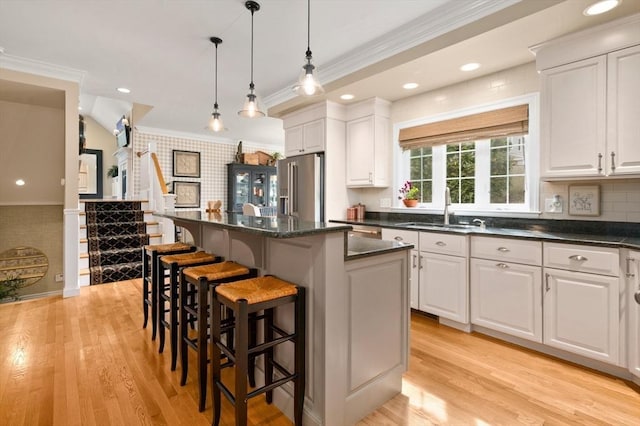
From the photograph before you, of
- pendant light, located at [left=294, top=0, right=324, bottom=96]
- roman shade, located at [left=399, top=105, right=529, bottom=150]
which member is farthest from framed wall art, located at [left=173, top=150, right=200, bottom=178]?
pendant light, located at [left=294, top=0, right=324, bottom=96]

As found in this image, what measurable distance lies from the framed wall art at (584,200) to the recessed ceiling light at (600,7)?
1.26 m

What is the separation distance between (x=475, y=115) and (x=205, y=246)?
291 cm

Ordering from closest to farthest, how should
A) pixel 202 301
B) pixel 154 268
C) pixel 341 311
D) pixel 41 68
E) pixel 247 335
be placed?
pixel 247 335, pixel 341 311, pixel 202 301, pixel 154 268, pixel 41 68

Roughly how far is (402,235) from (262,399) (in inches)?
77.9

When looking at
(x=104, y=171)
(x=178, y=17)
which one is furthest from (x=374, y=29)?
(x=104, y=171)

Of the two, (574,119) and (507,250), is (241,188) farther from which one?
(574,119)

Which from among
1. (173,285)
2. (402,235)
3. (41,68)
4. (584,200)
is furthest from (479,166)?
(41,68)

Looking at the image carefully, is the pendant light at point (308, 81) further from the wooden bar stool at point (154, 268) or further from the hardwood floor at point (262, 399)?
the hardwood floor at point (262, 399)

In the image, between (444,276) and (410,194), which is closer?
(444,276)

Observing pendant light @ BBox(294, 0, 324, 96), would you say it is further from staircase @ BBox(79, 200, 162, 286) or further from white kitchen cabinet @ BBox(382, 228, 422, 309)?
staircase @ BBox(79, 200, 162, 286)

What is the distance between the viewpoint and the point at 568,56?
7.82 feet

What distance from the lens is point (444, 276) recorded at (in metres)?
2.92

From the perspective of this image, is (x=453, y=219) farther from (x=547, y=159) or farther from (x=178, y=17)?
(x=178, y=17)

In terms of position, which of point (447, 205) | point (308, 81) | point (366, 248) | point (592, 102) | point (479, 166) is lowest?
point (366, 248)
